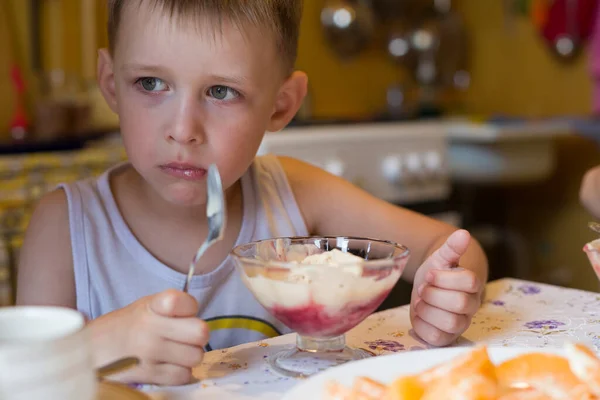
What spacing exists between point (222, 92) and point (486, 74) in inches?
119

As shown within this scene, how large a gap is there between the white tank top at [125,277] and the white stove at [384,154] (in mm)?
1258

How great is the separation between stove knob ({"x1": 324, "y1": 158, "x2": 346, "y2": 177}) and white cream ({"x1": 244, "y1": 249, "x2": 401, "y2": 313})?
1.75 meters

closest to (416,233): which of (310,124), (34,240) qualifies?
(34,240)

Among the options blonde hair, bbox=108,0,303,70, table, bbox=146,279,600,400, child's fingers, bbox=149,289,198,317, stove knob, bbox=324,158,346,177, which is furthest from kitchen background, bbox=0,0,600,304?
child's fingers, bbox=149,289,198,317

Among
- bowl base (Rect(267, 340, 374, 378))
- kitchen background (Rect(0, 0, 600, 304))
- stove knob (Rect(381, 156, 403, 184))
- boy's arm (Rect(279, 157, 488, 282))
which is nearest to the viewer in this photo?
bowl base (Rect(267, 340, 374, 378))

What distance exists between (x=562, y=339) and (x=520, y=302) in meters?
0.17

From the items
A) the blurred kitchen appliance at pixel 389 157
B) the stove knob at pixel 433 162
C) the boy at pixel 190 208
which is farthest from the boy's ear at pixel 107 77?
the stove knob at pixel 433 162

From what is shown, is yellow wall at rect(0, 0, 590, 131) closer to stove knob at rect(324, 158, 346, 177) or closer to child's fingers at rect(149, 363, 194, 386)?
stove knob at rect(324, 158, 346, 177)

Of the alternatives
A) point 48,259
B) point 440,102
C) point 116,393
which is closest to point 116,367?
point 116,393

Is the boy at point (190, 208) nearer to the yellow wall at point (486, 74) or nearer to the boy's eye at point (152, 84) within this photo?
the boy's eye at point (152, 84)

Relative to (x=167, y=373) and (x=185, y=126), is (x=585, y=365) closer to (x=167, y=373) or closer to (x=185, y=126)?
(x=167, y=373)

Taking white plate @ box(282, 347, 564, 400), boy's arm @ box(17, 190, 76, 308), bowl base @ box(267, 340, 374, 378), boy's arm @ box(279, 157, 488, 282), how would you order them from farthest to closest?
boy's arm @ box(279, 157, 488, 282) → boy's arm @ box(17, 190, 76, 308) → bowl base @ box(267, 340, 374, 378) → white plate @ box(282, 347, 564, 400)

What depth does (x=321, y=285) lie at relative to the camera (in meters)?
0.59

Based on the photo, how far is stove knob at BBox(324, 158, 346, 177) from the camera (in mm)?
2365
